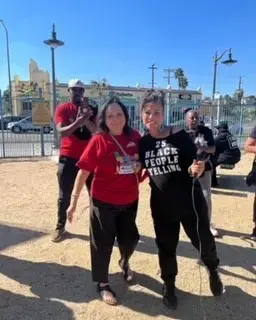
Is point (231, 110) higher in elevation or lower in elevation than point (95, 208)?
higher

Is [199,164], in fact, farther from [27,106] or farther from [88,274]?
[27,106]

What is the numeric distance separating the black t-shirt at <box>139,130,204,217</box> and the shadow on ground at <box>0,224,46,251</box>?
91.5 inches

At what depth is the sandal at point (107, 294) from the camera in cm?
286

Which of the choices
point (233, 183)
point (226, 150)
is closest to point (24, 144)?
point (233, 183)

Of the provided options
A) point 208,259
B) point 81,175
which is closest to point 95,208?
point 81,175

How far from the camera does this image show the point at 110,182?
272cm

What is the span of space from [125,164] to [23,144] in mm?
10862

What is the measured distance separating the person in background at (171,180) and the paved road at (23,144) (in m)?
9.73

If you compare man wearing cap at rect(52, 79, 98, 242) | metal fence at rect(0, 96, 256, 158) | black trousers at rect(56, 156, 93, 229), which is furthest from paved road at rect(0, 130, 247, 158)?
man wearing cap at rect(52, 79, 98, 242)

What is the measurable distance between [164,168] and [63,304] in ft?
4.86

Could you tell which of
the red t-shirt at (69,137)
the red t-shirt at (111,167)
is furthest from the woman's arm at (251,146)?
→ the red t-shirt at (69,137)

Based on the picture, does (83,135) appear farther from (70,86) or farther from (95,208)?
(95,208)

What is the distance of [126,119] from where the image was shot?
2803 mm

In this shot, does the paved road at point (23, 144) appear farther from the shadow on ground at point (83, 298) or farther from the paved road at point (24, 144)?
the shadow on ground at point (83, 298)
